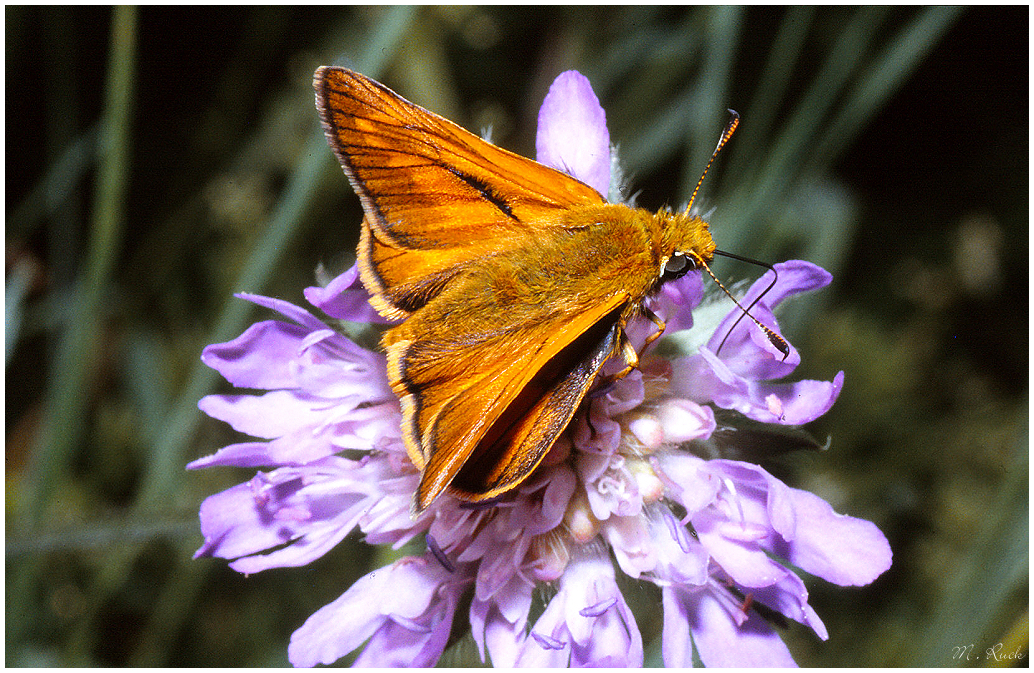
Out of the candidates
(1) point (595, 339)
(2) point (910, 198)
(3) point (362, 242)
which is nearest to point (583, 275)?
(1) point (595, 339)

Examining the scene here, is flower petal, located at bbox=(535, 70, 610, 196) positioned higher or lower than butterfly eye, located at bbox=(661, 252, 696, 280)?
higher

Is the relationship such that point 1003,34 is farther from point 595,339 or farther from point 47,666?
point 47,666

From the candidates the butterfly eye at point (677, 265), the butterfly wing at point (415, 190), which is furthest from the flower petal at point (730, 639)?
the butterfly wing at point (415, 190)

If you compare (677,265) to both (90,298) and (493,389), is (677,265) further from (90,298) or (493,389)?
(90,298)

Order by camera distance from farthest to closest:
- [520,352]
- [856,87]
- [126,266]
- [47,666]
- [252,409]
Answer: [126,266]
[856,87]
[47,666]
[252,409]
[520,352]

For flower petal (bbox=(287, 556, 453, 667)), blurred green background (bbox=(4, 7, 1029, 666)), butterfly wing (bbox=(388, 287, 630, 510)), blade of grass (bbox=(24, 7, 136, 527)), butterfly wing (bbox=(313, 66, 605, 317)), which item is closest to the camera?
butterfly wing (bbox=(388, 287, 630, 510))
